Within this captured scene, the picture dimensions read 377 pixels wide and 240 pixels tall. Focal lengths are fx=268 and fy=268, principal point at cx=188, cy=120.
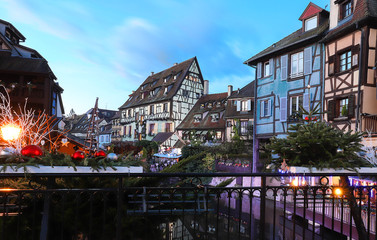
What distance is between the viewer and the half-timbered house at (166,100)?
34594mm

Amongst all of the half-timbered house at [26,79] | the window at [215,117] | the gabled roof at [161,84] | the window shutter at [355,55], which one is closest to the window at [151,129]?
the gabled roof at [161,84]

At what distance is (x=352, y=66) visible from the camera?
12.5 m

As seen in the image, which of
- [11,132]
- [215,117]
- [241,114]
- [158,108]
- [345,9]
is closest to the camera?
[11,132]

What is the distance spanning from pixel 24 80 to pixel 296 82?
1945 centimetres

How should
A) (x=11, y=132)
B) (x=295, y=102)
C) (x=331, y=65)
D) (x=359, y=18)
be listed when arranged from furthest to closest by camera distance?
(x=295, y=102) → (x=331, y=65) → (x=359, y=18) → (x=11, y=132)

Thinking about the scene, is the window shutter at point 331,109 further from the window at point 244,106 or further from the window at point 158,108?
the window at point 158,108

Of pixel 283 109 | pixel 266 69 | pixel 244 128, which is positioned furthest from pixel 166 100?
pixel 283 109

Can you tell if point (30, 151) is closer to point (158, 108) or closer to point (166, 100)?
point (166, 100)

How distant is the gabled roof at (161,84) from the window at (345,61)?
22.6 meters

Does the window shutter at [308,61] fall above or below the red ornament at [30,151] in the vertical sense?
above

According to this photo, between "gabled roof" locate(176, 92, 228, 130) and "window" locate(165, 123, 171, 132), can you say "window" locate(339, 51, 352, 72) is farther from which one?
"window" locate(165, 123, 171, 132)

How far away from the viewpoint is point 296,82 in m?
16.0

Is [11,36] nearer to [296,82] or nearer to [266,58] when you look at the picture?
[266,58]

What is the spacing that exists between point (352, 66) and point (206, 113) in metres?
20.1
